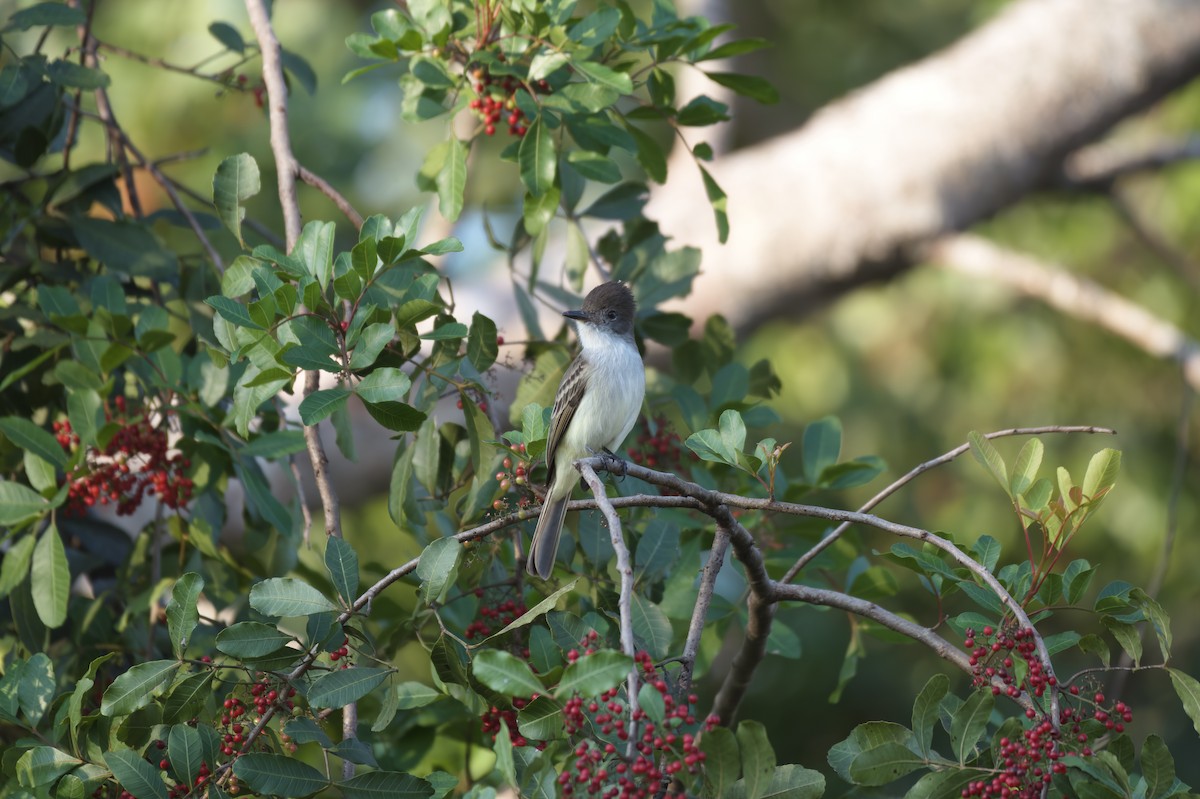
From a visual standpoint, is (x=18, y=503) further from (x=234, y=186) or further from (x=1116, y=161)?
(x=1116, y=161)

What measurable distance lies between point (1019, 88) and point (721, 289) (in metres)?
2.02

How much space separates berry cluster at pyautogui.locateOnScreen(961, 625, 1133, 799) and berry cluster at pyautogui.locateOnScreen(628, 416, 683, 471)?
1541 mm

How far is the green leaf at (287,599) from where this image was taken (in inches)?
98.3

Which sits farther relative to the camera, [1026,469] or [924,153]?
[924,153]

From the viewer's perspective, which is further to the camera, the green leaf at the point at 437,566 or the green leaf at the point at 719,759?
Answer: the green leaf at the point at 437,566

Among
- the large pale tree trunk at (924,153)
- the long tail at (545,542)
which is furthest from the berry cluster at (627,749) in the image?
the large pale tree trunk at (924,153)

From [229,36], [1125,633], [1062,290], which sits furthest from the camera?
[1062,290]

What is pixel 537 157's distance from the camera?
3.34 m

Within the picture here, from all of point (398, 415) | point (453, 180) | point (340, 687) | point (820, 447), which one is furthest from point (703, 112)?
point (340, 687)

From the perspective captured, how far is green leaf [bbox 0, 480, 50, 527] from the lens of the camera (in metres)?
3.29

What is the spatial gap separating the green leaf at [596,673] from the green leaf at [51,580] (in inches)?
76.0

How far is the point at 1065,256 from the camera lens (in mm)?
8922

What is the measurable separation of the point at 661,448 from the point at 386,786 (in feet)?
5.58

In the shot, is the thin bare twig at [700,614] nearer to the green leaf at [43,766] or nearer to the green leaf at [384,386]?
the green leaf at [384,386]
